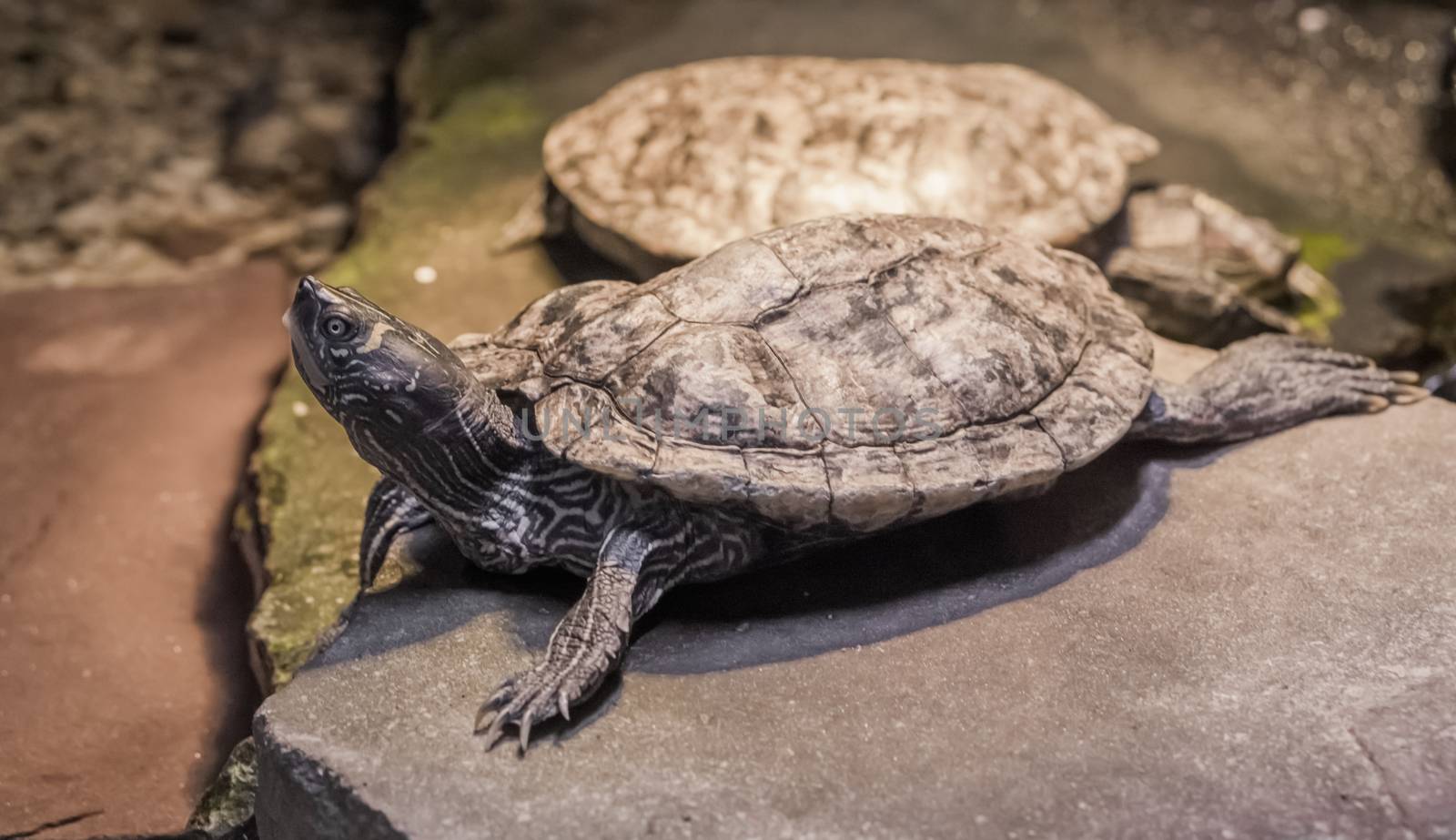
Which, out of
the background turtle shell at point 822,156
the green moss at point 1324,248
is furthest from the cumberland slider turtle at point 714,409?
the green moss at point 1324,248

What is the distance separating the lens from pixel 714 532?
3184 mm

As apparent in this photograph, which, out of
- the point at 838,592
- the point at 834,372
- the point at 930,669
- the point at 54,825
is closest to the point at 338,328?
the point at 834,372

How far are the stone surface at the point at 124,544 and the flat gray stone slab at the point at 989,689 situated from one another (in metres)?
1.09

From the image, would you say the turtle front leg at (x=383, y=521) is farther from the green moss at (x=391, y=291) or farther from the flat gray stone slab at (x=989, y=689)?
the green moss at (x=391, y=291)

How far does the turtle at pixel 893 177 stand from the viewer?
486 centimetres

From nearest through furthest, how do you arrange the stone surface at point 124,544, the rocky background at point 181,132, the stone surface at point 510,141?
the stone surface at point 124,544
the stone surface at point 510,141
the rocky background at point 181,132

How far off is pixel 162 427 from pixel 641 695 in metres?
3.31

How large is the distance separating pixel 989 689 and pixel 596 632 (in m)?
1.06

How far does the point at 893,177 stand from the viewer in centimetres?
488

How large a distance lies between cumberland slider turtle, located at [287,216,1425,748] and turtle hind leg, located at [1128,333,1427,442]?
15 cm

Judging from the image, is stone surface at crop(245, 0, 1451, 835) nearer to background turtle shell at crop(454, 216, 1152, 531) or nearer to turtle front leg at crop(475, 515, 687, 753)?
turtle front leg at crop(475, 515, 687, 753)

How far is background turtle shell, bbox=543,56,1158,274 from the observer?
4.83 m

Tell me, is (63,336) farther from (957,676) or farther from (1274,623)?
(1274,623)

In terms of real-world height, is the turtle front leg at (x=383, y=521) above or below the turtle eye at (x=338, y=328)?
below
